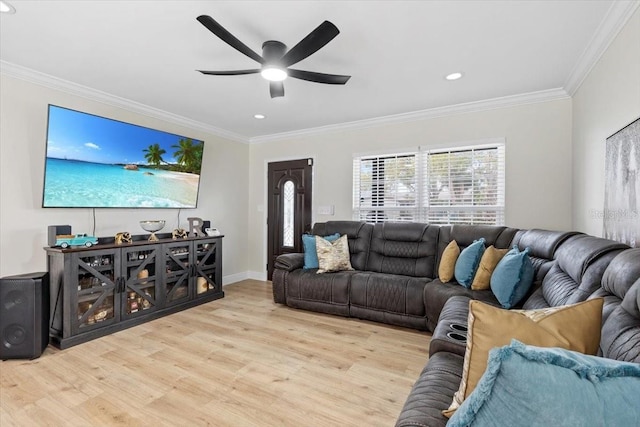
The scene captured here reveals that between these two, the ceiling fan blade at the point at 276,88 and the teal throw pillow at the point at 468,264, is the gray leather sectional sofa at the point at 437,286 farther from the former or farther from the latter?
the ceiling fan blade at the point at 276,88

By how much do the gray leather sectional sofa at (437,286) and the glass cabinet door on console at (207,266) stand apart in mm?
978

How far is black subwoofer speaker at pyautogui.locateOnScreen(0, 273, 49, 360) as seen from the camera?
2512 millimetres

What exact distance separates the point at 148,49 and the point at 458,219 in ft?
12.4

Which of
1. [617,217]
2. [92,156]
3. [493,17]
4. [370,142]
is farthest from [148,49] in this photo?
[617,217]

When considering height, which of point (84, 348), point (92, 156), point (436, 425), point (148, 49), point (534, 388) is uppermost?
point (148, 49)

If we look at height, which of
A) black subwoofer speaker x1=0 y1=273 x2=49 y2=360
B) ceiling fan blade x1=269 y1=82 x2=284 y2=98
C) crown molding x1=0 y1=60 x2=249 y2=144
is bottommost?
black subwoofer speaker x1=0 y1=273 x2=49 y2=360

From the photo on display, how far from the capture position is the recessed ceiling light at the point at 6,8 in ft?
6.50

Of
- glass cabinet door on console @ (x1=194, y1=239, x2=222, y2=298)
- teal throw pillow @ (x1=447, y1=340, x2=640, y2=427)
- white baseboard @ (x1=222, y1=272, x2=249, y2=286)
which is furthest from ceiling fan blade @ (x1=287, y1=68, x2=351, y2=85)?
white baseboard @ (x1=222, y1=272, x2=249, y2=286)

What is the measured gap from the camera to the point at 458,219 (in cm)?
395

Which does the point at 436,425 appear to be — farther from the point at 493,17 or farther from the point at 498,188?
the point at 498,188

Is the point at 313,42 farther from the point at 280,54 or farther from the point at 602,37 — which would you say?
the point at 602,37

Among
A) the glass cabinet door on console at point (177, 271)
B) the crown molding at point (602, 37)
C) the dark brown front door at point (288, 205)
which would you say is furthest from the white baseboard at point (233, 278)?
the crown molding at point (602, 37)

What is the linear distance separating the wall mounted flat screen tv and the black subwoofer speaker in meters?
0.88

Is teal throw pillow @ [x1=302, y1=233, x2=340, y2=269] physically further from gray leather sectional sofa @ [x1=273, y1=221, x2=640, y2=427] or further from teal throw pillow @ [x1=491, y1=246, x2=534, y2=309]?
teal throw pillow @ [x1=491, y1=246, x2=534, y2=309]
